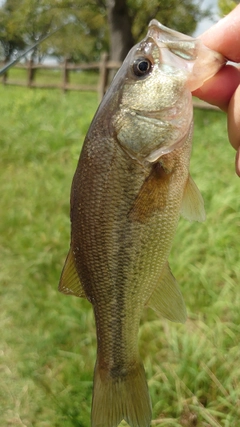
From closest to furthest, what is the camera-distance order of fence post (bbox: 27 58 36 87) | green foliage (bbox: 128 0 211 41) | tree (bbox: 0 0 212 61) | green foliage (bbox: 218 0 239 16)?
green foliage (bbox: 218 0 239 16), tree (bbox: 0 0 212 61), green foliage (bbox: 128 0 211 41), fence post (bbox: 27 58 36 87)

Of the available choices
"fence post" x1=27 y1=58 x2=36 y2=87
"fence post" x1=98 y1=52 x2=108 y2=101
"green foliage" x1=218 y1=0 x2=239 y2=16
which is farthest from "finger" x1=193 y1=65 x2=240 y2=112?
"fence post" x1=27 y1=58 x2=36 y2=87

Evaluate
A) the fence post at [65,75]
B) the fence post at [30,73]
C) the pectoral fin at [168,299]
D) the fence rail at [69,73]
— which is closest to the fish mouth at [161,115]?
the pectoral fin at [168,299]

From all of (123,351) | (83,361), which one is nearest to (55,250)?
(83,361)

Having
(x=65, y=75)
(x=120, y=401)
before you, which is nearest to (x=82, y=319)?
(x=120, y=401)

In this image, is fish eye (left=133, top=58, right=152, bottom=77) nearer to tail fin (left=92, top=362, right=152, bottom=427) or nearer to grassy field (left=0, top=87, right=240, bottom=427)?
tail fin (left=92, top=362, right=152, bottom=427)

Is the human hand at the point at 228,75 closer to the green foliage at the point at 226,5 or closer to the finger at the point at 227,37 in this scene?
the finger at the point at 227,37

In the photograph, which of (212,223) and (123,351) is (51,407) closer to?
(123,351)
